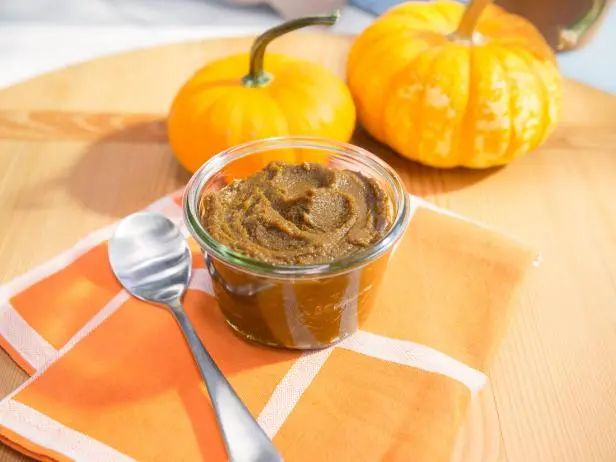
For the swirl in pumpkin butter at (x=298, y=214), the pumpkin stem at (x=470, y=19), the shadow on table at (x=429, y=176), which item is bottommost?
the shadow on table at (x=429, y=176)

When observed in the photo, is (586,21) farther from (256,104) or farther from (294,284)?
(294,284)

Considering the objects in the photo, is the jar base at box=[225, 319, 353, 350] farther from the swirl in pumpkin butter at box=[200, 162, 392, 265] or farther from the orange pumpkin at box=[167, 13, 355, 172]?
the orange pumpkin at box=[167, 13, 355, 172]

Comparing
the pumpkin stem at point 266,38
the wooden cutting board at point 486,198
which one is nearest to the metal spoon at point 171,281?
the wooden cutting board at point 486,198

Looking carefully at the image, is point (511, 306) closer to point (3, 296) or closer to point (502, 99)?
point (502, 99)

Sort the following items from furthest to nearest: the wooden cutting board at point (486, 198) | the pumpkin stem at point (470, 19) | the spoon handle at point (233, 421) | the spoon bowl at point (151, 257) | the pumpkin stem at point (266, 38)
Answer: the pumpkin stem at point (470, 19)
the pumpkin stem at point (266, 38)
the spoon bowl at point (151, 257)
the wooden cutting board at point (486, 198)
the spoon handle at point (233, 421)

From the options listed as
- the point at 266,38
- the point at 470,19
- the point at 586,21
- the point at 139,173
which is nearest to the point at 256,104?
the point at 266,38

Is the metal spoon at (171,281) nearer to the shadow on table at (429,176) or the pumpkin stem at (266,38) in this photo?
the pumpkin stem at (266,38)

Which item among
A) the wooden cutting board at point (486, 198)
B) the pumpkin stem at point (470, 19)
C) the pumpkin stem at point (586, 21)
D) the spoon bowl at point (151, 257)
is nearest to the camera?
the wooden cutting board at point (486, 198)

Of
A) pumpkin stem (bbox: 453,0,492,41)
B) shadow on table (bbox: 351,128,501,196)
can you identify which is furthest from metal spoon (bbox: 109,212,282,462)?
pumpkin stem (bbox: 453,0,492,41)
